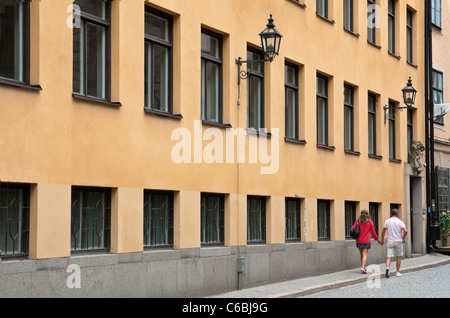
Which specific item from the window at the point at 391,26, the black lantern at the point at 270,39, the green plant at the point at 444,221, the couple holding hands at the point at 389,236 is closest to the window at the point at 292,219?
the couple holding hands at the point at 389,236

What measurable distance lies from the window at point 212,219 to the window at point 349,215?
303 inches

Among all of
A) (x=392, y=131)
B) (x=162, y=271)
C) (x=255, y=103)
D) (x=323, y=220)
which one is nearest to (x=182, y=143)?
(x=162, y=271)

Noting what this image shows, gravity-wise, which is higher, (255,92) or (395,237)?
(255,92)

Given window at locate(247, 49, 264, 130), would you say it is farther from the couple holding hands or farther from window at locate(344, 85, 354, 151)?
window at locate(344, 85, 354, 151)

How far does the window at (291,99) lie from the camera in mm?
20891

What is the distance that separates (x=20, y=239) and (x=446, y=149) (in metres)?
22.9

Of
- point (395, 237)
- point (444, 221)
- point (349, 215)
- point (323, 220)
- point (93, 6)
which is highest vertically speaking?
point (93, 6)

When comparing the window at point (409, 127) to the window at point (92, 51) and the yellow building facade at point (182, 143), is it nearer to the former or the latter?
the yellow building facade at point (182, 143)

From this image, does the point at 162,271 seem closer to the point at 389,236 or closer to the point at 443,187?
the point at 389,236

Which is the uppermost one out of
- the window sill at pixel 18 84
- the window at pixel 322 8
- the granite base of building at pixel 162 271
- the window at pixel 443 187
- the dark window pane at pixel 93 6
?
the window at pixel 322 8

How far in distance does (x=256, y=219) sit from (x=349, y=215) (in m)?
6.21

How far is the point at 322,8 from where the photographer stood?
23328 millimetres

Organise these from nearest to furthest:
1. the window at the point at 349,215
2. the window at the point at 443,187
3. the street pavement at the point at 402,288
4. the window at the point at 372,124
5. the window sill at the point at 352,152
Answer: the street pavement at the point at 402,288
the window sill at the point at 352,152
the window at the point at 349,215
the window at the point at 372,124
the window at the point at 443,187
